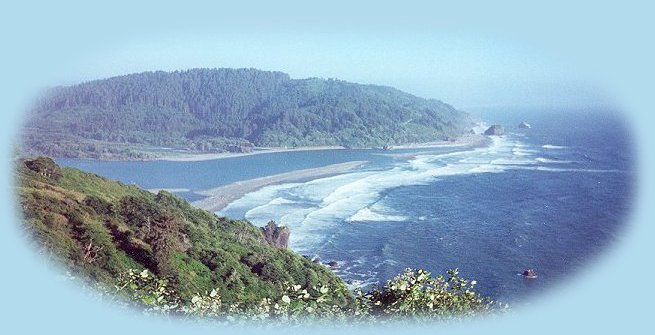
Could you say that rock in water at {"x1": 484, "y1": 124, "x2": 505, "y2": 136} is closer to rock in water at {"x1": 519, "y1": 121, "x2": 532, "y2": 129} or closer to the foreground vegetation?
rock in water at {"x1": 519, "y1": 121, "x2": 532, "y2": 129}

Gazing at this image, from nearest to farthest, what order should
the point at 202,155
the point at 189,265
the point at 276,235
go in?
1. the point at 189,265
2. the point at 276,235
3. the point at 202,155

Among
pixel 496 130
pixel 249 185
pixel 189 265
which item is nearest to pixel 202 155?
pixel 249 185

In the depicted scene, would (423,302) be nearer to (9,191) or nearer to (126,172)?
(9,191)

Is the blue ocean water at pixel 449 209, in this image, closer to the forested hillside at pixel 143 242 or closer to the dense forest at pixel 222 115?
the dense forest at pixel 222 115

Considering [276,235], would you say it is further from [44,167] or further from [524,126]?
[524,126]

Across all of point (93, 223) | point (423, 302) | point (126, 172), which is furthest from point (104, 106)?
point (423, 302)

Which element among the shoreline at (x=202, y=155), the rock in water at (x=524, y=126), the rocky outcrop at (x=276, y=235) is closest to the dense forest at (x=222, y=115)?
the shoreline at (x=202, y=155)

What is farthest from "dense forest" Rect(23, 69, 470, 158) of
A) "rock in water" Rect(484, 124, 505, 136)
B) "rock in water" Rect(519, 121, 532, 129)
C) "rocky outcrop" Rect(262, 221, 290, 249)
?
"rocky outcrop" Rect(262, 221, 290, 249)
